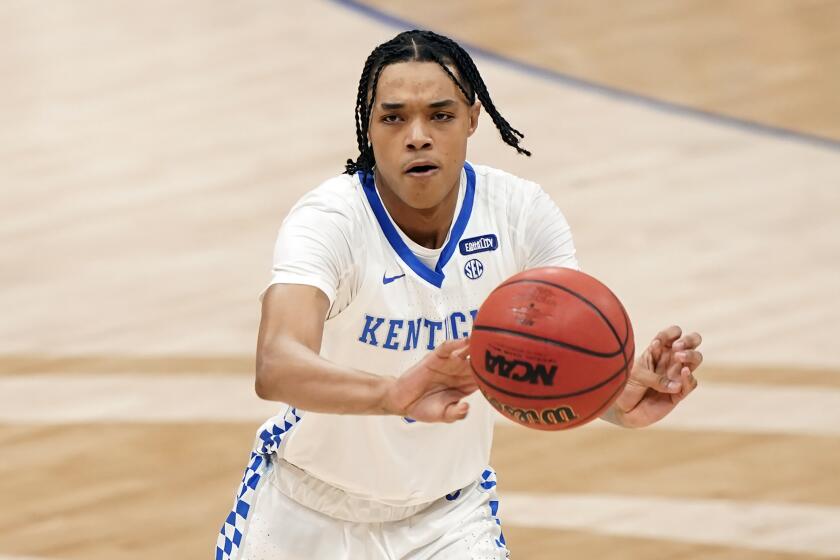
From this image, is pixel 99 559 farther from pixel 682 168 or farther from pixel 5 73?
pixel 5 73

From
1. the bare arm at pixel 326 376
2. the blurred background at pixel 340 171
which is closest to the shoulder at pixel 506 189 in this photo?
the bare arm at pixel 326 376

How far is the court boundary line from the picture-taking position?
10.4 m

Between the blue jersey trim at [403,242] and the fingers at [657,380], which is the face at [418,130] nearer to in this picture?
the blue jersey trim at [403,242]

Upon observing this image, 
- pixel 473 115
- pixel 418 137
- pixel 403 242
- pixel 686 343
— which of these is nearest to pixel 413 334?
pixel 403 242

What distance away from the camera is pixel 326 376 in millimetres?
3785

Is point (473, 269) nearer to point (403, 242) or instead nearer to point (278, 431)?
point (403, 242)

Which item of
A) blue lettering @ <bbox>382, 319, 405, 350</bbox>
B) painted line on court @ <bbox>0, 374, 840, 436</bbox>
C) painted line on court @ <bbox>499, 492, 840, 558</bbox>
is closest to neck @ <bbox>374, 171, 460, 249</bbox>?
blue lettering @ <bbox>382, 319, 405, 350</bbox>

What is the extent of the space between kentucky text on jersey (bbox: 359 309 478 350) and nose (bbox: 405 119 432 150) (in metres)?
0.49

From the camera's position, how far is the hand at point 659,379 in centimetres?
441

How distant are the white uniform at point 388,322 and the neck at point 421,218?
0.03 metres

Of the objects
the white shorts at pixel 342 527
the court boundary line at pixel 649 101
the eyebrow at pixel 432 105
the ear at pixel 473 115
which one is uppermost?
the court boundary line at pixel 649 101

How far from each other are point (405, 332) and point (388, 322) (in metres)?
0.06

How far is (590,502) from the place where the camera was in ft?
22.4

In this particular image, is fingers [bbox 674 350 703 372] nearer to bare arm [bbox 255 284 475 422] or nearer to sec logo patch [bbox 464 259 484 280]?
sec logo patch [bbox 464 259 484 280]
